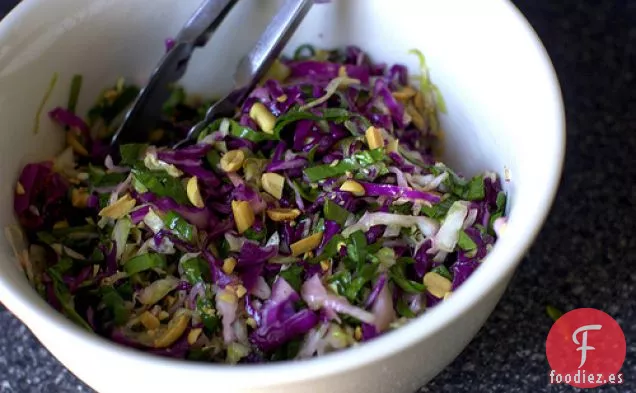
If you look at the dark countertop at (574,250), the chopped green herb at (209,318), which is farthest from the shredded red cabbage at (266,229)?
the dark countertop at (574,250)

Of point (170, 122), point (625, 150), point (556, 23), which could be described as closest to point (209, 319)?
point (170, 122)

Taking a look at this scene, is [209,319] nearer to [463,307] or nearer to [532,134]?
[463,307]

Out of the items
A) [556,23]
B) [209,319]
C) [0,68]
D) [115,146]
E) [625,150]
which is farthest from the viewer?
[556,23]

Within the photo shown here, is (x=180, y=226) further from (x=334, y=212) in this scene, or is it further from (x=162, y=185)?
(x=334, y=212)

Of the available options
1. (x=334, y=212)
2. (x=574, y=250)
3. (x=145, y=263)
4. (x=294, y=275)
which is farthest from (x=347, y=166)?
(x=574, y=250)

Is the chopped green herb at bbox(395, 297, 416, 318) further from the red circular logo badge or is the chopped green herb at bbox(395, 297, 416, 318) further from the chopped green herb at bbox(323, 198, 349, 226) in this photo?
the red circular logo badge

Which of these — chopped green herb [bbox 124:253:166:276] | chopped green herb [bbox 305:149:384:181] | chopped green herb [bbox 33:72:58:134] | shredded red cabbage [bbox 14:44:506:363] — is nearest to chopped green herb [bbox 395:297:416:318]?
shredded red cabbage [bbox 14:44:506:363]
